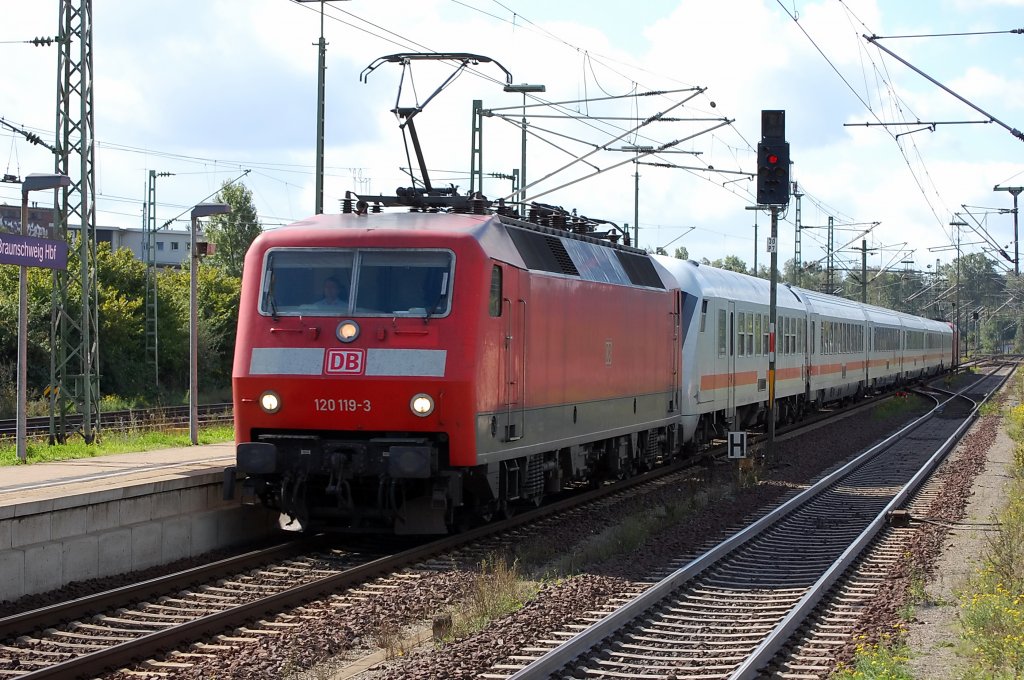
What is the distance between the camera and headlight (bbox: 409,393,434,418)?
38.3 ft

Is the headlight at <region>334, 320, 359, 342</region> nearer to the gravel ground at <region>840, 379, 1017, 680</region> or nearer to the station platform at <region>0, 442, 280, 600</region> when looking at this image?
the station platform at <region>0, 442, 280, 600</region>

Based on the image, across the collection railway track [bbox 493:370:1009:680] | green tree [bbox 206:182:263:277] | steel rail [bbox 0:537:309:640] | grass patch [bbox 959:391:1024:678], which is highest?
green tree [bbox 206:182:263:277]

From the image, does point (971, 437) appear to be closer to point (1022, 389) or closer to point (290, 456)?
point (1022, 389)

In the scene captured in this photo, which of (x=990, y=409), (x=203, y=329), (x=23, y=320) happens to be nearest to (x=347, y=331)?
(x=23, y=320)

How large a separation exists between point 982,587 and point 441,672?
196 inches

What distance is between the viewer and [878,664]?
7.61 m

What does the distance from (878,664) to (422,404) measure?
5332mm

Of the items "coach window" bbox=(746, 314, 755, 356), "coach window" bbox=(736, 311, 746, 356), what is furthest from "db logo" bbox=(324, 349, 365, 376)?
"coach window" bbox=(746, 314, 755, 356)

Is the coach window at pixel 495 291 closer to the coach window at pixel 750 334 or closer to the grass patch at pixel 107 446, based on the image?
the grass patch at pixel 107 446

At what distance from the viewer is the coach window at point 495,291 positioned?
1227cm

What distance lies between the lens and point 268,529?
1393cm

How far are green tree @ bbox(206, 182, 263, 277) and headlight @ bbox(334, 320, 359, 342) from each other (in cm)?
5716

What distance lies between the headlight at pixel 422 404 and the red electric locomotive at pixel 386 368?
0.01 m

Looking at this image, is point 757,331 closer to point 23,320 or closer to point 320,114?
point 320,114
